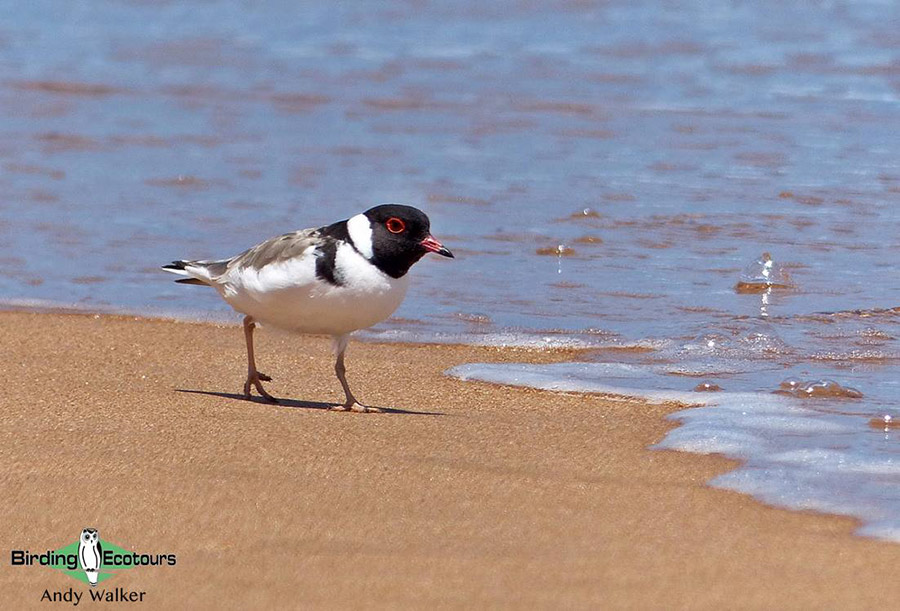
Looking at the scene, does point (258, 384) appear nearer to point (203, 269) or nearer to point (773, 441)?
point (203, 269)

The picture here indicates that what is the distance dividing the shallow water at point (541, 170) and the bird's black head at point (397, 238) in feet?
3.63

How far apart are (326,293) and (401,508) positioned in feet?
4.79

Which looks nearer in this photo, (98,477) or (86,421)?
(98,477)

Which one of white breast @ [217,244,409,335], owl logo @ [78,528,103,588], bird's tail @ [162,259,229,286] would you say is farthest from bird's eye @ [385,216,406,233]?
owl logo @ [78,528,103,588]

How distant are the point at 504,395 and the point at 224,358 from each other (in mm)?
1381

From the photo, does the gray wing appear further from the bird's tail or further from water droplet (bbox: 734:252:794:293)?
water droplet (bbox: 734:252:794:293)

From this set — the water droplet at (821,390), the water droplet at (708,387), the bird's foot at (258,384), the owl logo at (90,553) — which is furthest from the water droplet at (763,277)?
the owl logo at (90,553)

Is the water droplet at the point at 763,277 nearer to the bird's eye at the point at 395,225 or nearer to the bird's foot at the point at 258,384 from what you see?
the bird's eye at the point at 395,225

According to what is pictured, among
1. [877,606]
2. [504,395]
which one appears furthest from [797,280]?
[877,606]

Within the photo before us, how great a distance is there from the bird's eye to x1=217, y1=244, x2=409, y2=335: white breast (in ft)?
0.58

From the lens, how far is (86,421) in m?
5.14

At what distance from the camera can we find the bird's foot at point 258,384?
5.92 meters

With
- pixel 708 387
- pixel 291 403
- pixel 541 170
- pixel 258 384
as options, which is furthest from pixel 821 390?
pixel 541 170

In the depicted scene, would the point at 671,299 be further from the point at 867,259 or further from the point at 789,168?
the point at 789,168
